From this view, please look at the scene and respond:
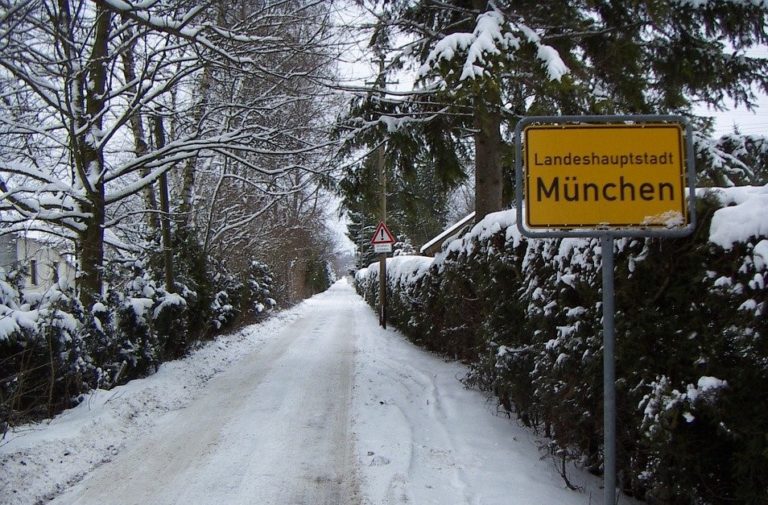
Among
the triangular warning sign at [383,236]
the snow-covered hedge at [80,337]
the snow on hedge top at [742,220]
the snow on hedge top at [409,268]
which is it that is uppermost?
the triangular warning sign at [383,236]

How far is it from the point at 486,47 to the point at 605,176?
155 inches

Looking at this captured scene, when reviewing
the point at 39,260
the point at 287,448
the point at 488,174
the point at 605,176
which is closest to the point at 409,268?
the point at 488,174

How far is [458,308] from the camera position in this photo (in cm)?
750

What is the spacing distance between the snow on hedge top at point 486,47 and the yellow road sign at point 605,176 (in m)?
3.51

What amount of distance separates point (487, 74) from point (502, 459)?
4089 mm

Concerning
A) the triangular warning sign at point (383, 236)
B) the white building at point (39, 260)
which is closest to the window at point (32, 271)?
the white building at point (39, 260)

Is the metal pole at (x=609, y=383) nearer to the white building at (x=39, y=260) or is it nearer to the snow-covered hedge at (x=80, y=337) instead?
the snow-covered hedge at (x=80, y=337)

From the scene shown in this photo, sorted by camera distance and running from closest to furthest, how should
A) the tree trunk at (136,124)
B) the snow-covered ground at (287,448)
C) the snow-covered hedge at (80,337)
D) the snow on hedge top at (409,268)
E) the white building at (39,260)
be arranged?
the snow-covered ground at (287,448) → the snow-covered hedge at (80,337) → the white building at (39,260) → the tree trunk at (136,124) → the snow on hedge top at (409,268)

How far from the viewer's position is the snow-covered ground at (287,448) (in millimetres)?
3863

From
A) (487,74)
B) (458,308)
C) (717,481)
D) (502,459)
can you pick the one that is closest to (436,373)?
(458,308)

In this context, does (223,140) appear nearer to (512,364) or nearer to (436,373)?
(436,373)

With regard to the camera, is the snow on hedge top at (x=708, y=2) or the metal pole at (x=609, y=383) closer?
the metal pole at (x=609, y=383)

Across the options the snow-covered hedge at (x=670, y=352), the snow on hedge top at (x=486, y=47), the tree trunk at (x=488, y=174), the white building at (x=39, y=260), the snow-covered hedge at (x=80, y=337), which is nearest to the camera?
the snow-covered hedge at (x=670, y=352)

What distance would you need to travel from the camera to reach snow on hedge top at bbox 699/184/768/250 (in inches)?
103
